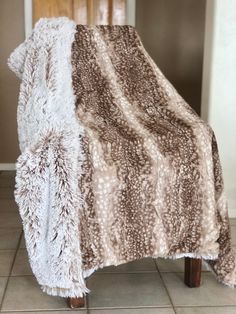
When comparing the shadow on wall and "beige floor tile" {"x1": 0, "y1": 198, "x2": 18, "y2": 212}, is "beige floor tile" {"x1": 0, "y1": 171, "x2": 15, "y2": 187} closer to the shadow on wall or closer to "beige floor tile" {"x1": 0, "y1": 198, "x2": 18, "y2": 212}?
"beige floor tile" {"x1": 0, "y1": 198, "x2": 18, "y2": 212}

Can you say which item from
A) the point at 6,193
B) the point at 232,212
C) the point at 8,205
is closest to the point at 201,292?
the point at 232,212

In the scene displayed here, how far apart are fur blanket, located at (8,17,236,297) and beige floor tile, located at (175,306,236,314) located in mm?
164

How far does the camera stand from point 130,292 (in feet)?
5.96

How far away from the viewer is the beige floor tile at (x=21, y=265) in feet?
6.46

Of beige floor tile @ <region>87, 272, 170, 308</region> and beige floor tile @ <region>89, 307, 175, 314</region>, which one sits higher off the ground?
beige floor tile @ <region>89, 307, 175, 314</region>

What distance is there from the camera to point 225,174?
2.62 meters

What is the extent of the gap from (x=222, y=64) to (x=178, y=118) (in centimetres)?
93

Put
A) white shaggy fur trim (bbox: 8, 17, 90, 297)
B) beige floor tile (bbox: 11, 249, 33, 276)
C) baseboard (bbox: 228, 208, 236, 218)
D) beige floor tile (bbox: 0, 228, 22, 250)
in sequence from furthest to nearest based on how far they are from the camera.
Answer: baseboard (bbox: 228, 208, 236, 218) < beige floor tile (bbox: 0, 228, 22, 250) < beige floor tile (bbox: 11, 249, 33, 276) < white shaggy fur trim (bbox: 8, 17, 90, 297)

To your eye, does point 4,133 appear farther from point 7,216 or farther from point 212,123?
point 212,123

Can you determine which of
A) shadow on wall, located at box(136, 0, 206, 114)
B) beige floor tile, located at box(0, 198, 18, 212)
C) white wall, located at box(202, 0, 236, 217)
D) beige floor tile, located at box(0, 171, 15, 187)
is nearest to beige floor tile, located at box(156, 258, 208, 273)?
white wall, located at box(202, 0, 236, 217)

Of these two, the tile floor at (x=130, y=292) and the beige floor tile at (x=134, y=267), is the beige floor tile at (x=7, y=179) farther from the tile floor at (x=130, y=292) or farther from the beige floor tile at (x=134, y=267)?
the beige floor tile at (x=134, y=267)

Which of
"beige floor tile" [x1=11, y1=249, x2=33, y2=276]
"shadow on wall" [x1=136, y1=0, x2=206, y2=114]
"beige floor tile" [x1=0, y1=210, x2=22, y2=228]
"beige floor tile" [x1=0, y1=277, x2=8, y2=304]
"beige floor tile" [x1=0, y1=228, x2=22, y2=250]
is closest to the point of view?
"beige floor tile" [x1=0, y1=277, x2=8, y2=304]

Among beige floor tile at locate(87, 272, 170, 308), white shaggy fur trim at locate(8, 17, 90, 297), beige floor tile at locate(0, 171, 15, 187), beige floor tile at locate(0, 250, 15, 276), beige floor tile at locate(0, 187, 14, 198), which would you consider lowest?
beige floor tile at locate(0, 171, 15, 187)

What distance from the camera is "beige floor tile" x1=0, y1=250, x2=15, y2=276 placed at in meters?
1.98
